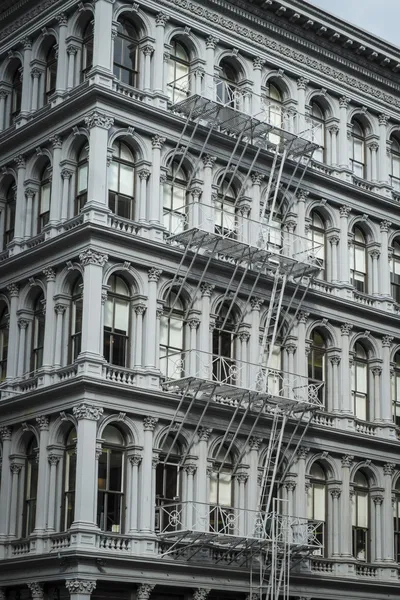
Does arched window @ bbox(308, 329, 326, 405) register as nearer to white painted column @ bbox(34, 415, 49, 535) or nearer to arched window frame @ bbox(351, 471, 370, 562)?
arched window frame @ bbox(351, 471, 370, 562)

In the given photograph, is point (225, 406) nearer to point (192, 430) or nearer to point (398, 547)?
point (192, 430)

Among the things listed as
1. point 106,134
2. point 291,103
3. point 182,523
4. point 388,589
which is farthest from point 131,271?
point 388,589

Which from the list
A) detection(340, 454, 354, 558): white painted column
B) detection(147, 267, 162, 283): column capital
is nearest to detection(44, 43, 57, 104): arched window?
detection(147, 267, 162, 283): column capital

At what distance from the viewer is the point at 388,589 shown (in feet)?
140

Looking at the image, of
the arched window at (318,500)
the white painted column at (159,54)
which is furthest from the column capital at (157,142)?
the arched window at (318,500)

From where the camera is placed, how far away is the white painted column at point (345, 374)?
1700 inches

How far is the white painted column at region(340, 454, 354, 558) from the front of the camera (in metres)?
41.7

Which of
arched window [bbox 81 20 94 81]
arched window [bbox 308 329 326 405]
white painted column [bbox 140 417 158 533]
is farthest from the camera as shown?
arched window [bbox 308 329 326 405]

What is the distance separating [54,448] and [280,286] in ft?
32.5

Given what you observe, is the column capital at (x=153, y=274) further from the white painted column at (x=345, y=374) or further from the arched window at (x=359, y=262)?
the arched window at (x=359, y=262)

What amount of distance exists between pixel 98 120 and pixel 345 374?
1281cm

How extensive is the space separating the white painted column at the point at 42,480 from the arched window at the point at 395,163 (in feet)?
60.5

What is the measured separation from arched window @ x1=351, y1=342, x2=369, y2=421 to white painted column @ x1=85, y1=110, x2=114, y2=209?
12.1 meters

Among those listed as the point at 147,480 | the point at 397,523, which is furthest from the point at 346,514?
the point at 147,480
